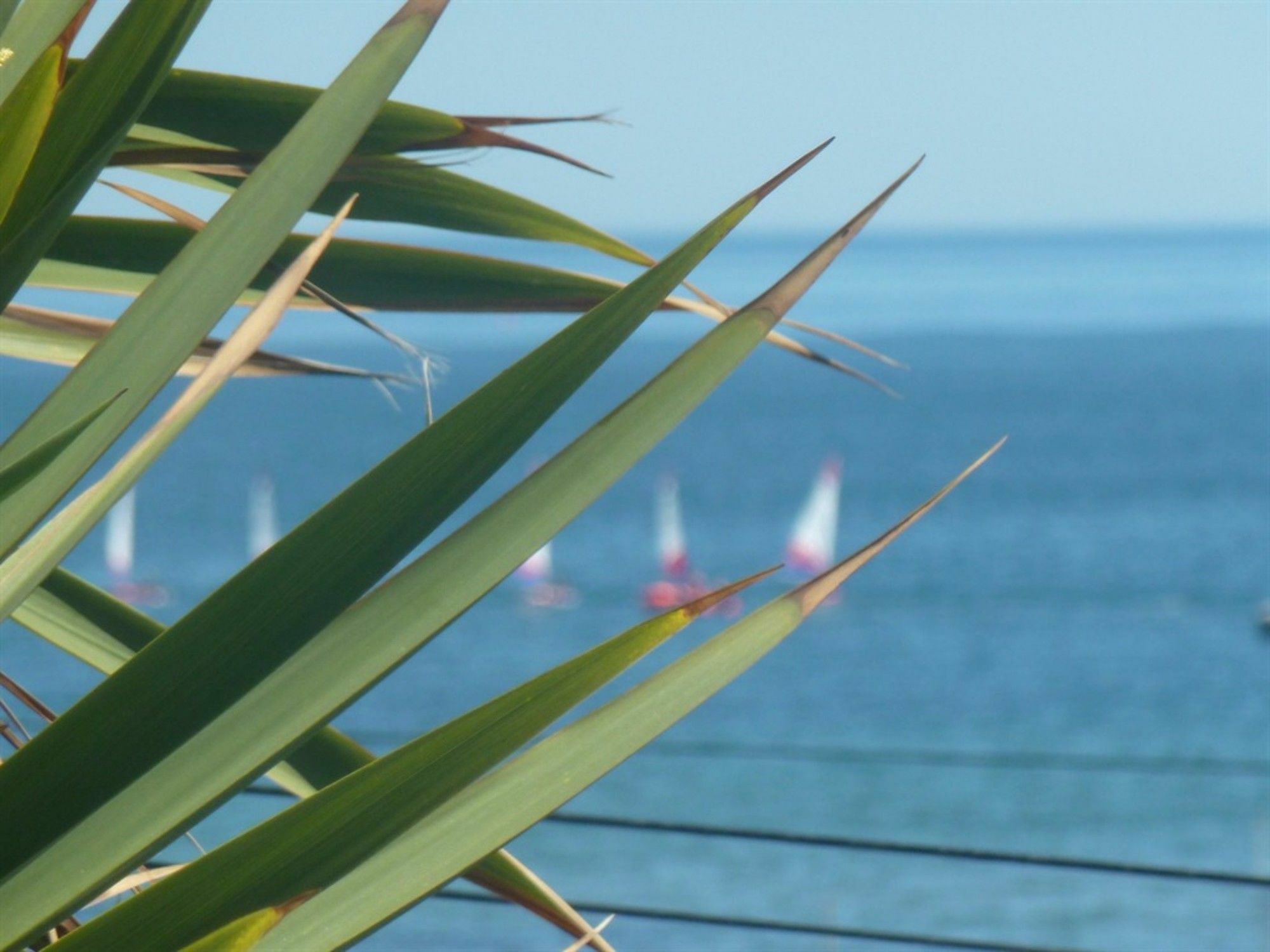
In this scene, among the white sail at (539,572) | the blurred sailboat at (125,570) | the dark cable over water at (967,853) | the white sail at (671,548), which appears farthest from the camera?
the blurred sailboat at (125,570)

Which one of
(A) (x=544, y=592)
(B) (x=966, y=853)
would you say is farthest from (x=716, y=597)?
(A) (x=544, y=592)

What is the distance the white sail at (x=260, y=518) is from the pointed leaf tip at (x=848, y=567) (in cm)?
2739

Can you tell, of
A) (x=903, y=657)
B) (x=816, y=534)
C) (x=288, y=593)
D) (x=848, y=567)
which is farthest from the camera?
(x=816, y=534)

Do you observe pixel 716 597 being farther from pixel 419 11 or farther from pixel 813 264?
pixel 419 11

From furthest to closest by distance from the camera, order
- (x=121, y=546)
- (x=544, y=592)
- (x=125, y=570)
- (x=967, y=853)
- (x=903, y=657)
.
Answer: (x=125, y=570)
(x=121, y=546)
(x=544, y=592)
(x=903, y=657)
(x=967, y=853)

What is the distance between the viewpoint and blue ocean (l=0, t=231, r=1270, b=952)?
15.6 metres

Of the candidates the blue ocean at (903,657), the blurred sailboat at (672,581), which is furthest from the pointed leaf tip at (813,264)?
the blurred sailboat at (672,581)

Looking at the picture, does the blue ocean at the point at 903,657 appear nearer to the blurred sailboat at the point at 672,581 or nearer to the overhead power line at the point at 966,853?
the overhead power line at the point at 966,853

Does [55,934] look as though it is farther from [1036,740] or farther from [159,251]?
[1036,740]

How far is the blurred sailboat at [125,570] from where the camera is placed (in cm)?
3566

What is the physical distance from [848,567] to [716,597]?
0.06 meters

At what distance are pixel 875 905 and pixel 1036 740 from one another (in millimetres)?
10403

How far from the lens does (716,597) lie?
0.64 metres

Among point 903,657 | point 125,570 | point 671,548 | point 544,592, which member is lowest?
point 903,657
